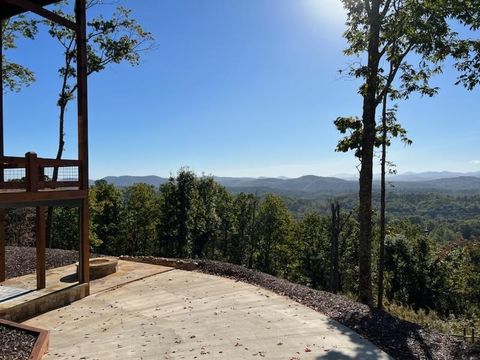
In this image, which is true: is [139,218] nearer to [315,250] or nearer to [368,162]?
[315,250]

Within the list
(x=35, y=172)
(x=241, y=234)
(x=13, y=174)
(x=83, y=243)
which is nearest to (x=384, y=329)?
(x=83, y=243)

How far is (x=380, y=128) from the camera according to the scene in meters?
10.9

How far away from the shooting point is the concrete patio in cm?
569

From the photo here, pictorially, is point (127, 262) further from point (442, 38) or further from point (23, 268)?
point (442, 38)

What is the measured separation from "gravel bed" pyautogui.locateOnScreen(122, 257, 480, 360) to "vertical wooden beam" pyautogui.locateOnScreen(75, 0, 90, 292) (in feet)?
Answer: 13.9

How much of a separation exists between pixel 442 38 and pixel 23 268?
13.0 m

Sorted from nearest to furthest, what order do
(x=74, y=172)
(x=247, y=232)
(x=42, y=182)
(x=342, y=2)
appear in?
(x=42, y=182) < (x=74, y=172) < (x=342, y=2) < (x=247, y=232)

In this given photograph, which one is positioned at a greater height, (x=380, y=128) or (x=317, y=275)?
(x=380, y=128)

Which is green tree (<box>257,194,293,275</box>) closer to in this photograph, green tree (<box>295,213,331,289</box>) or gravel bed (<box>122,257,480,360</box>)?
green tree (<box>295,213,331,289</box>)

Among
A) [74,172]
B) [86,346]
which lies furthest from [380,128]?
[86,346]

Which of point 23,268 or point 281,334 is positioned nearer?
point 281,334

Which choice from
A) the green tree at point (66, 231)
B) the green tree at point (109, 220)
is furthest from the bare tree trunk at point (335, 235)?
the green tree at point (66, 231)

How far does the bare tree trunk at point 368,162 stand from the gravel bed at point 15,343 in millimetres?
7625

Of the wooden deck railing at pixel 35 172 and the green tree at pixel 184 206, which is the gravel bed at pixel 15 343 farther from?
the green tree at pixel 184 206
